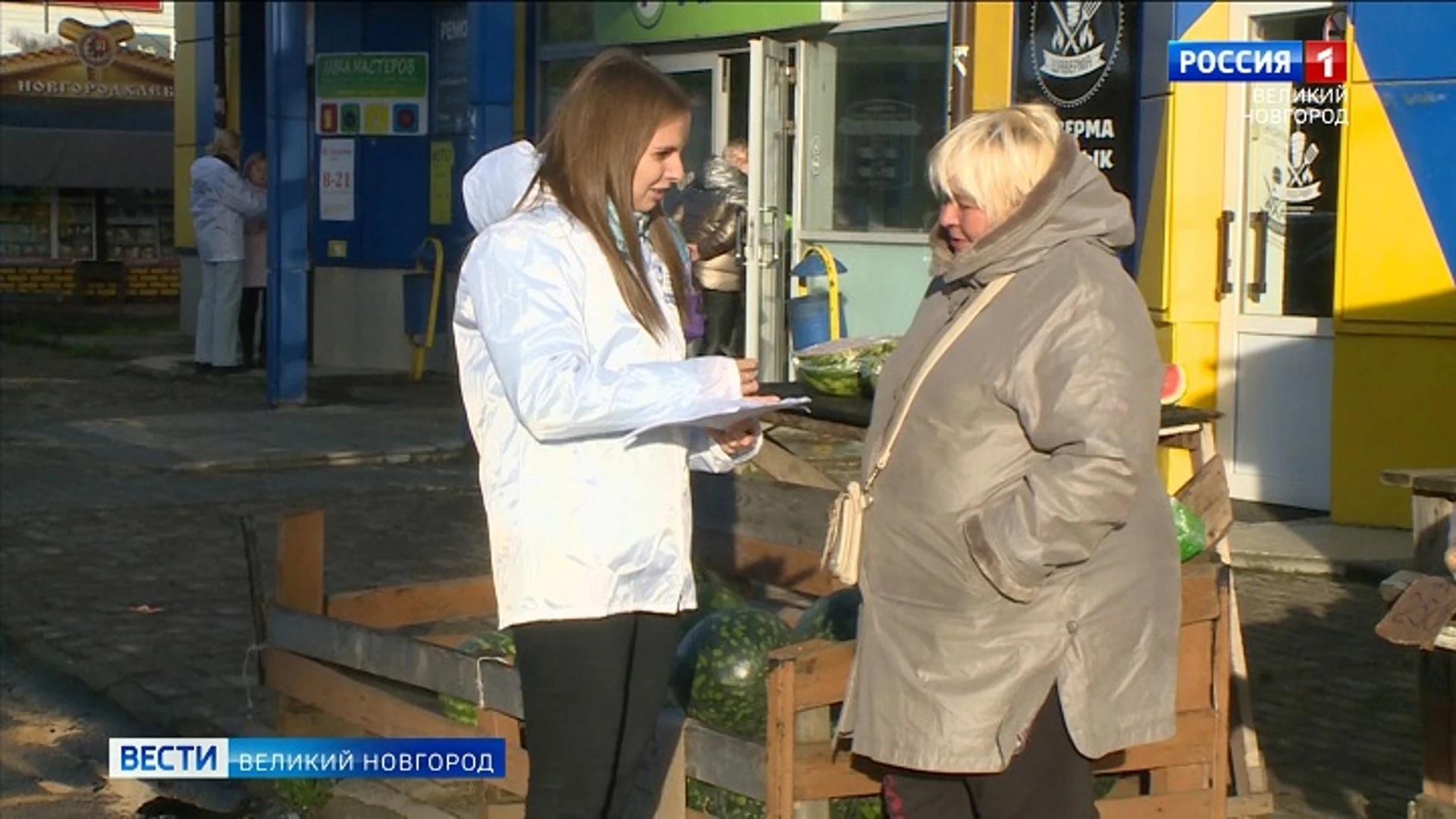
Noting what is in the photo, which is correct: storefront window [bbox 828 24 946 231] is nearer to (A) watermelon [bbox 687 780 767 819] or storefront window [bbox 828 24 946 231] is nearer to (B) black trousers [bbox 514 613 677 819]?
(A) watermelon [bbox 687 780 767 819]

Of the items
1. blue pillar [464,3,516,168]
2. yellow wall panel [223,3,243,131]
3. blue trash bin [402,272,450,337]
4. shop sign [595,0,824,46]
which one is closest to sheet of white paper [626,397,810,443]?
blue pillar [464,3,516,168]

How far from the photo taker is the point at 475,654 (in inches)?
204

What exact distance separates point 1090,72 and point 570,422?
8.26 m

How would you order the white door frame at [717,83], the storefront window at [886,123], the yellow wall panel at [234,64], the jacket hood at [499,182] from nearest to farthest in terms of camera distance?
1. the jacket hood at [499,182]
2. the storefront window at [886,123]
3. the white door frame at [717,83]
4. the yellow wall panel at [234,64]

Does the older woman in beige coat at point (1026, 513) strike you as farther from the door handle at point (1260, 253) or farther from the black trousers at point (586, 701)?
the door handle at point (1260, 253)

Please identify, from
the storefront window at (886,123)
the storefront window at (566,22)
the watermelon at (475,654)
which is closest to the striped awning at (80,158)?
the storefront window at (566,22)

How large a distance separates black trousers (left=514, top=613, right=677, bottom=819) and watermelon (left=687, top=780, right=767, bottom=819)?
76cm

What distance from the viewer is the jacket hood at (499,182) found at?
3.86 metres

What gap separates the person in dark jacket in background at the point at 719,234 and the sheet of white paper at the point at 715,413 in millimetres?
9666

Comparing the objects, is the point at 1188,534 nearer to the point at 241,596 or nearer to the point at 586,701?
the point at 586,701

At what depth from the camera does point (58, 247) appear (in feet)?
102

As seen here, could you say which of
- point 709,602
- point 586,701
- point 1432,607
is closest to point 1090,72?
point 709,602

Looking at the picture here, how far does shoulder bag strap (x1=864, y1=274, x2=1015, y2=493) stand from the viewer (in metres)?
3.67

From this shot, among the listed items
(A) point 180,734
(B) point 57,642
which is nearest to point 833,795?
(A) point 180,734
